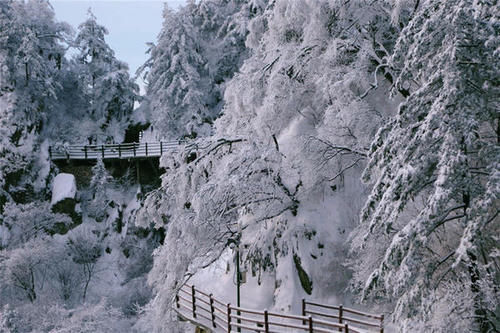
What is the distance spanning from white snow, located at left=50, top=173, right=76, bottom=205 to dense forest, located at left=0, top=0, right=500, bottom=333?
11 cm

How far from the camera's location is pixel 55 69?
3991 centimetres

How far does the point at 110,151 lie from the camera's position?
38.5m

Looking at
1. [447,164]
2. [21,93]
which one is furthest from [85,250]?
[447,164]

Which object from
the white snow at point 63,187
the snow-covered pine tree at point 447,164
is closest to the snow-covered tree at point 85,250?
the white snow at point 63,187

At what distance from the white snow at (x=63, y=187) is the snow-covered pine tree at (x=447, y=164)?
104ft

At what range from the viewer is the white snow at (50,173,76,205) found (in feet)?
118

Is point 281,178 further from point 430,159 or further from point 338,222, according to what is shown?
point 430,159

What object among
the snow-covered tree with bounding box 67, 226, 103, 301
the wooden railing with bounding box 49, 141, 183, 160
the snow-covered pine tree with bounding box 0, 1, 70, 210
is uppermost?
the snow-covered pine tree with bounding box 0, 1, 70, 210

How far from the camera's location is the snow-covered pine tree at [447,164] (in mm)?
8148

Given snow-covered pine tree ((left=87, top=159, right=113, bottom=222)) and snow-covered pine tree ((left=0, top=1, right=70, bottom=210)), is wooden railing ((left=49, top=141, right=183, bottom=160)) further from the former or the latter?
snow-covered pine tree ((left=0, top=1, right=70, bottom=210))

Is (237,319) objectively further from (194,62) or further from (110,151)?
(194,62)

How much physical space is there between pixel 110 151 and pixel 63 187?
4705 millimetres

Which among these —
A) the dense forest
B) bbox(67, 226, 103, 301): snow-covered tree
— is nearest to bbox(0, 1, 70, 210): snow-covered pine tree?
the dense forest

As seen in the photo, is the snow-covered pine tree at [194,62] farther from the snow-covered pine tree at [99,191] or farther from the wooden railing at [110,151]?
the snow-covered pine tree at [99,191]
